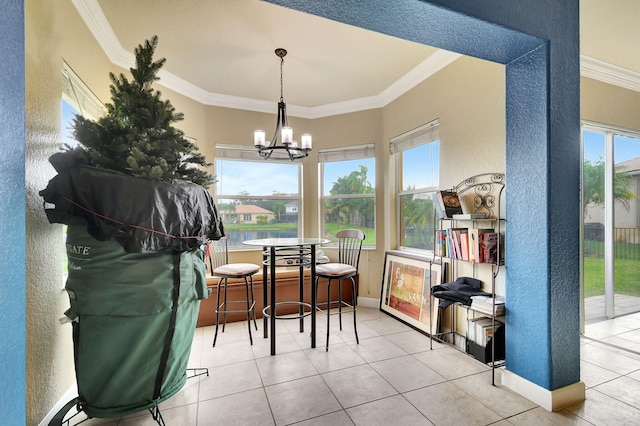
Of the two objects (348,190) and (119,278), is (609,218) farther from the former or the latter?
(119,278)

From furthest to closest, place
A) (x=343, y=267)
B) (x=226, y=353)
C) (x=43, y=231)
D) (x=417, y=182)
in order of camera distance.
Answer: (x=417, y=182), (x=343, y=267), (x=226, y=353), (x=43, y=231)

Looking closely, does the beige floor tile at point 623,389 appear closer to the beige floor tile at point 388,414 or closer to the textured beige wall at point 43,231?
the beige floor tile at point 388,414

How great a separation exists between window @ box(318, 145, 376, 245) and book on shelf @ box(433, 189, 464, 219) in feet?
4.73

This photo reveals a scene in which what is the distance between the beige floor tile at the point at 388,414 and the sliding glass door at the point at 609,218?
270 centimetres

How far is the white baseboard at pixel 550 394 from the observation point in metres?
1.82

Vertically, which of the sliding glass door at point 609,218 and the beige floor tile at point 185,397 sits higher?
the sliding glass door at point 609,218

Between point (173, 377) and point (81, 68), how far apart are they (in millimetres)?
2320

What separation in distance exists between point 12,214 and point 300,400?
6.05 feet

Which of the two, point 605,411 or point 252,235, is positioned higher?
point 252,235

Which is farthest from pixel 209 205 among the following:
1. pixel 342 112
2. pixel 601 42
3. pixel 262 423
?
pixel 601 42

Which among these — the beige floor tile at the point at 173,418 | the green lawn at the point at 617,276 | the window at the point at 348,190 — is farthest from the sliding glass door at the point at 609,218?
the beige floor tile at the point at 173,418

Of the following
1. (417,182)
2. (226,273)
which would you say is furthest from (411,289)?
(226,273)

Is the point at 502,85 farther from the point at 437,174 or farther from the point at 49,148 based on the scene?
the point at 49,148

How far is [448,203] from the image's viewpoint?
268cm
